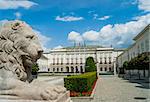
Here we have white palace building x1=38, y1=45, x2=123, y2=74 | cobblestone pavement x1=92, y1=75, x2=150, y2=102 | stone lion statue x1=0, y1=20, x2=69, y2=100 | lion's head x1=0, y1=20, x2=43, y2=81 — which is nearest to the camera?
stone lion statue x1=0, y1=20, x2=69, y2=100

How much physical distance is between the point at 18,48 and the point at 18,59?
14 centimetres

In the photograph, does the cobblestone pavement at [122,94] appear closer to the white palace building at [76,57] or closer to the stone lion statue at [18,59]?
the stone lion statue at [18,59]

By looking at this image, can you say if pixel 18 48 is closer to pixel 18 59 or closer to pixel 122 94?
pixel 18 59

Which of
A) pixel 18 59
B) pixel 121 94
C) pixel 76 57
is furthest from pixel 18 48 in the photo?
pixel 76 57

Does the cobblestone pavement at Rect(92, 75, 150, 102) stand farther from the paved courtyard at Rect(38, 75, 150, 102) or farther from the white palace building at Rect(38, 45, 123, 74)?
the white palace building at Rect(38, 45, 123, 74)

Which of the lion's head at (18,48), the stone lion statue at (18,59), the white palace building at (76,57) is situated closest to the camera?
the stone lion statue at (18,59)

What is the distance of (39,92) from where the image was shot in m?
3.05

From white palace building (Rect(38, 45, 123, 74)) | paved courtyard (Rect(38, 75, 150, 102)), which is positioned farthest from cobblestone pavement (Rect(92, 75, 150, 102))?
white palace building (Rect(38, 45, 123, 74))

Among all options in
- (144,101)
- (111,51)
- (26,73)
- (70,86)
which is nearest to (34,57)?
(26,73)

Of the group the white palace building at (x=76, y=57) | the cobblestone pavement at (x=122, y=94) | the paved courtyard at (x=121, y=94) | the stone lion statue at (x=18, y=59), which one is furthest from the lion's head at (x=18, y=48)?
the white palace building at (x=76, y=57)

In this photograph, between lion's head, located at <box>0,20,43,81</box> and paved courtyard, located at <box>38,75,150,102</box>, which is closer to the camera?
lion's head, located at <box>0,20,43,81</box>

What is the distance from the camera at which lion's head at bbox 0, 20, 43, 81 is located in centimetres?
327

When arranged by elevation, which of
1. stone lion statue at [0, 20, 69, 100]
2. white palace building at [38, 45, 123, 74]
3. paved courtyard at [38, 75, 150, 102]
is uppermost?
white palace building at [38, 45, 123, 74]

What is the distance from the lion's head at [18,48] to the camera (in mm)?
3273
